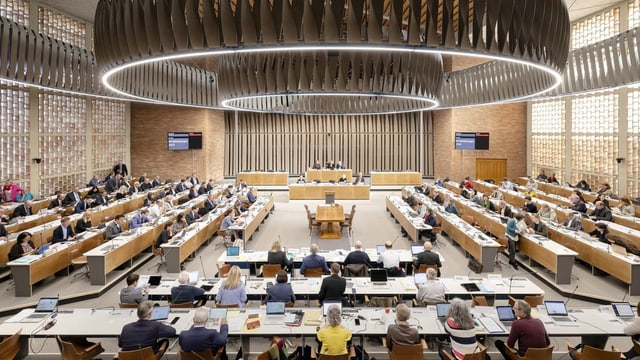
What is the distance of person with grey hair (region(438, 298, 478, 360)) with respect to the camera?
5.26 meters

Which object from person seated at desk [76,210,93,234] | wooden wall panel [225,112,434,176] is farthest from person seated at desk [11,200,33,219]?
wooden wall panel [225,112,434,176]

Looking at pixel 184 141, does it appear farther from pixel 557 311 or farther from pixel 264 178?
pixel 557 311

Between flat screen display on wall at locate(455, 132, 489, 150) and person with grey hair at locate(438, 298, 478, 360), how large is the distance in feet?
67.5

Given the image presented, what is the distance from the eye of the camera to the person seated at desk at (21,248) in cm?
921

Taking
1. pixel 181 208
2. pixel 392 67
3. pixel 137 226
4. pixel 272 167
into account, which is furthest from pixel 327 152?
pixel 392 67

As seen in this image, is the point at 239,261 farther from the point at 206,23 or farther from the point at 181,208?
the point at 181,208

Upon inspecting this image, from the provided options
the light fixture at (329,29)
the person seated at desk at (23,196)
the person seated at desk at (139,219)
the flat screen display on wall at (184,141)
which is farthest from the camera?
the flat screen display on wall at (184,141)

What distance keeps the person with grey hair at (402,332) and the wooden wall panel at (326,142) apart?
2474 centimetres

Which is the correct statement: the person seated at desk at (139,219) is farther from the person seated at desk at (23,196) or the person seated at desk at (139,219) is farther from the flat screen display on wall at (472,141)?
the flat screen display on wall at (472,141)

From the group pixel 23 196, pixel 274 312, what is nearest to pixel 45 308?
pixel 274 312

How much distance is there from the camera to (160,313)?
614 centimetres

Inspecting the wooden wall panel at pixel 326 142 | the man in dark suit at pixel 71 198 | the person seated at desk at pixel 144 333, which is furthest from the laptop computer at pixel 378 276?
the wooden wall panel at pixel 326 142

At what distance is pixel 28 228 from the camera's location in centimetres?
1205

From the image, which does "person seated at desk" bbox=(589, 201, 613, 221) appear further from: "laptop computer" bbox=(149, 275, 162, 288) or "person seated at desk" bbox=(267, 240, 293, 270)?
"laptop computer" bbox=(149, 275, 162, 288)
